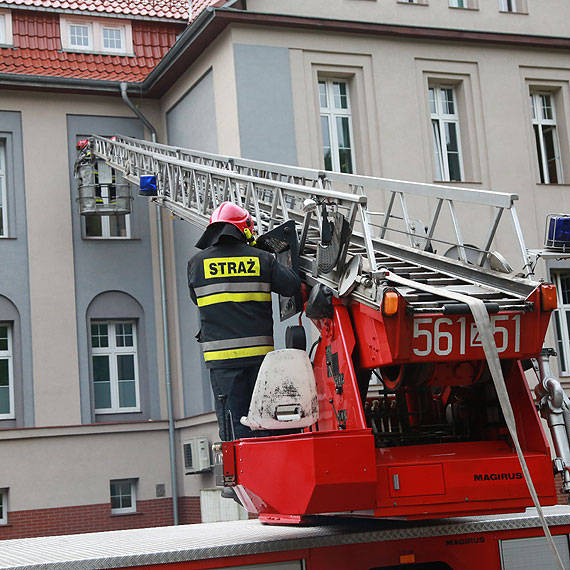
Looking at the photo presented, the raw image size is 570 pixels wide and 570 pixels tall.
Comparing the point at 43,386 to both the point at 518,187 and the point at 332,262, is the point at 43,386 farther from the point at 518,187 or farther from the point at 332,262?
the point at 332,262

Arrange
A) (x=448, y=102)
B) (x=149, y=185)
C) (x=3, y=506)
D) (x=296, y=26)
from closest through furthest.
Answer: (x=149, y=185) < (x=296, y=26) < (x=3, y=506) < (x=448, y=102)

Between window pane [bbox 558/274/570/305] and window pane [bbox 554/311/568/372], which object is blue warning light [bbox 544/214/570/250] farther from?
window pane [bbox 558/274/570/305]

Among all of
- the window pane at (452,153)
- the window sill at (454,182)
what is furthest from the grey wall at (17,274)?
the window pane at (452,153)

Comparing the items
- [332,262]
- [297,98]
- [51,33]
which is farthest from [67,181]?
[332,262]

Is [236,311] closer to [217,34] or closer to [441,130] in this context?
[217,34]

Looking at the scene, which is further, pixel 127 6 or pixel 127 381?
pixel 127 6

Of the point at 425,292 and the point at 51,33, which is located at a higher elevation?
the point at 51,33

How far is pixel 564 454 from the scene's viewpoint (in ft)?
18.9

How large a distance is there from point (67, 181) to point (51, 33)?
3413 millimetres

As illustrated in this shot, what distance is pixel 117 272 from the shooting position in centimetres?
1961

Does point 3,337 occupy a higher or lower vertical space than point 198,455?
higher

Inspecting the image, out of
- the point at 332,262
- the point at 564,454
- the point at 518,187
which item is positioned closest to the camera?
the point at 564,454

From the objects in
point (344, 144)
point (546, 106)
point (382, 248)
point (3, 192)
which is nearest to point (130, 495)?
point (3, 192)

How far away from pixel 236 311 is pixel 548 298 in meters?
2.09
